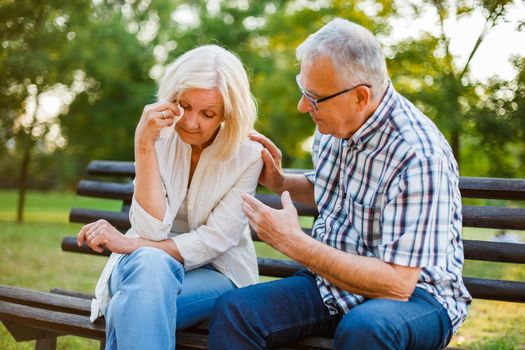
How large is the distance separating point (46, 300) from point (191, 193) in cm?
83

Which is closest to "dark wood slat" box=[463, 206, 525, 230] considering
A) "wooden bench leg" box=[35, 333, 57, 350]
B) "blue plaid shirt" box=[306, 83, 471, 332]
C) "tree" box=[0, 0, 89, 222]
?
"blue plaid shirt" box=[306, 83, 471, 332]

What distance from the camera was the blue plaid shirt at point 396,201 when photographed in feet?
7.49

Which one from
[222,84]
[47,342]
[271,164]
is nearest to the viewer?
[222,84]

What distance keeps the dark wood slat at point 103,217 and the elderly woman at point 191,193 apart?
738mm

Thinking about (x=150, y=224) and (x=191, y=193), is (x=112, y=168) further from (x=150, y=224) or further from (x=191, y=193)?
(x=150, y=224)

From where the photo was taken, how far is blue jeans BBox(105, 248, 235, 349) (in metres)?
2.41

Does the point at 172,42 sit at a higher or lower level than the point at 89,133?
higher

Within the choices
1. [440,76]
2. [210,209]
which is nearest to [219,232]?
[210,209]

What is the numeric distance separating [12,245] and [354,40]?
Result: 788cm

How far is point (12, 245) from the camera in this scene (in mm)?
9172

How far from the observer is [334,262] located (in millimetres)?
2377

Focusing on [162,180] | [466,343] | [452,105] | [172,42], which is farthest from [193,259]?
[172,42]

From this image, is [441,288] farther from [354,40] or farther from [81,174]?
[81,174]

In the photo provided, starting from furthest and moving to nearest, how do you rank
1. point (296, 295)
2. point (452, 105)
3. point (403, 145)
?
1. point (452, 105)
2. point (296, 295)
3. point (403, 145)
